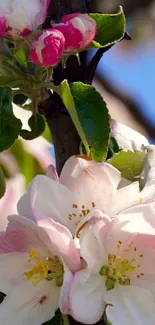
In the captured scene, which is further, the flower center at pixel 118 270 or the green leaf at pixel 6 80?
the green leaf at pixel 6 80

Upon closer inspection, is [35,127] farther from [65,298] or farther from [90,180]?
[65,298]

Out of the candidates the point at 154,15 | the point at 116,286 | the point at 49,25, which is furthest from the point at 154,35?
the point at 116,286

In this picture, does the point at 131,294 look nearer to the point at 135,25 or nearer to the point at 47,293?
the point at 47,293

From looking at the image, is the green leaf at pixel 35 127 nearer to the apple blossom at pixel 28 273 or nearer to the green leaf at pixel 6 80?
the green leaf at pixel 6 80

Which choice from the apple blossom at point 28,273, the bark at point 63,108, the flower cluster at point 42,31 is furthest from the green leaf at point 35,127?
the apple blossom at point 28,273

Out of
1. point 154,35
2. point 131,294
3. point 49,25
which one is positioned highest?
point 49,25

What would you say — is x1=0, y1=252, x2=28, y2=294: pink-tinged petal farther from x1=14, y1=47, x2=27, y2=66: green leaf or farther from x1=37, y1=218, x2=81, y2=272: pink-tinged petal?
x1=14, y1=47, x2=27, y2=66: green leaf

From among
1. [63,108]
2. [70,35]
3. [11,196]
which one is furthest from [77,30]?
[11,196]
